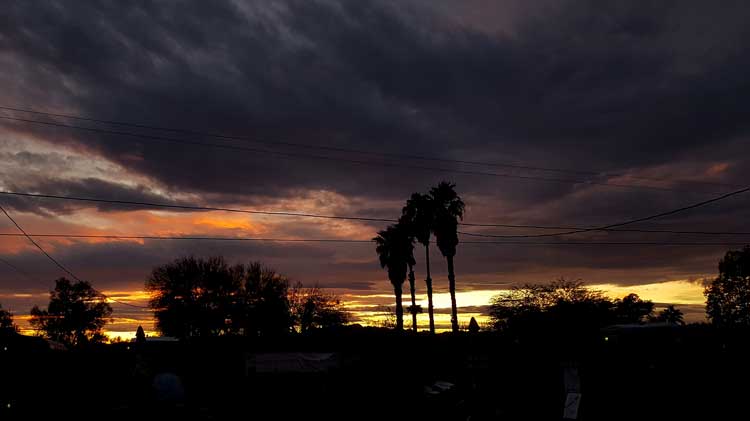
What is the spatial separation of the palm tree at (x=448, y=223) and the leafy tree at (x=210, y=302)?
31.5 metres

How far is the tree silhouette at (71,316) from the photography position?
102m

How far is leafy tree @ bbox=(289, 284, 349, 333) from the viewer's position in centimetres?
9106

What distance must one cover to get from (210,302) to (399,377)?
46.0 m

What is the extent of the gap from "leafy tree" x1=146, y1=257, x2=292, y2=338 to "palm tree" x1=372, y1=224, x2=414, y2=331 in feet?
63.6

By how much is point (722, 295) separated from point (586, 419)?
6414 centimetres

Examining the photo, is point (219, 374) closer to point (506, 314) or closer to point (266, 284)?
point (266, 284)

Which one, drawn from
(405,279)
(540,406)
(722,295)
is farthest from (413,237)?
(722,295)

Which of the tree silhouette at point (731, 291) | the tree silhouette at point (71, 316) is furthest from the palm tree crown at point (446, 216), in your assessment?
the tree silhouette at point (71, 316)

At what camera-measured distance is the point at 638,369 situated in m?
35.1

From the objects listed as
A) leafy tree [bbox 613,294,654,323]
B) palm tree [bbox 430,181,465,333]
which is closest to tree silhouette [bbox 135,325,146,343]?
palm tree [bbox 430,181,465,333]

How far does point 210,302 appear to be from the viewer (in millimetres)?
75438

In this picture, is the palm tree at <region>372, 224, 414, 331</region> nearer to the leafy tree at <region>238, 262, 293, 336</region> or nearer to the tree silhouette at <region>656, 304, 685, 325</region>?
the leafy tree at <region>238, 262, 293, 336</region>

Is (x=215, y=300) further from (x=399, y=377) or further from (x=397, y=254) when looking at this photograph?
(x=399, y=377)

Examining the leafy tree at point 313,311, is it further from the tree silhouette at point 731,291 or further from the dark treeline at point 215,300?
the tree silhouette at point 731,291
